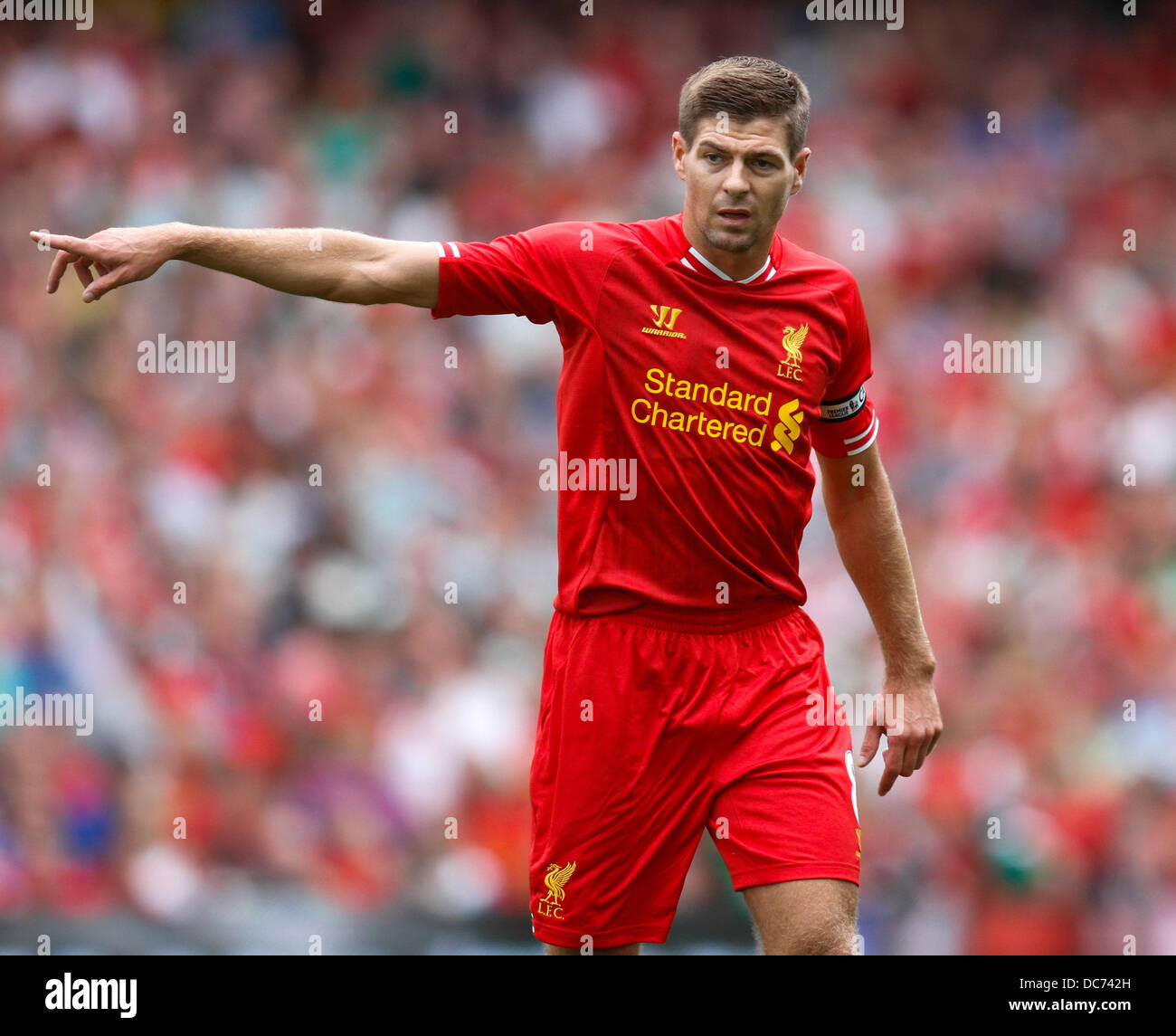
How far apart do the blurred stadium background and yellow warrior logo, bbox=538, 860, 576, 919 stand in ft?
9.90

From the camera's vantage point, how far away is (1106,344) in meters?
8.62

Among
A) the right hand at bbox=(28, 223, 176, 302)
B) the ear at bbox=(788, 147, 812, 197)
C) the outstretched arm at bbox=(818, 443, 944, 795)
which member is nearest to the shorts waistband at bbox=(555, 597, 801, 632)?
the outstretched arm at bbox=(818, 443, 944, 795)

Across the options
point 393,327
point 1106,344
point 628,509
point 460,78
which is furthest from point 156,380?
point 1106,344

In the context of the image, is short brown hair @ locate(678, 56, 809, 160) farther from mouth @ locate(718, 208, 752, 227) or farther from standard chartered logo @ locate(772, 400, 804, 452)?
standard chartered logo @ locate(772, 400, 804, 452)

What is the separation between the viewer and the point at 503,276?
4.09 metres

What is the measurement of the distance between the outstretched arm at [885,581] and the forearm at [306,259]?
1.38 metres

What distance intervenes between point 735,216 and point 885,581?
1149 millimetres

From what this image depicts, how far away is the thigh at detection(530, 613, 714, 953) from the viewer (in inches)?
160

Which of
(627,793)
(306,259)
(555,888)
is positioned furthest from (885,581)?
(306,259)

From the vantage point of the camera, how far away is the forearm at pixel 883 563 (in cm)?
445

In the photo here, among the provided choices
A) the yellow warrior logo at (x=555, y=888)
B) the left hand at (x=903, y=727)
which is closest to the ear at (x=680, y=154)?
the left hand at (x=903, y=727)

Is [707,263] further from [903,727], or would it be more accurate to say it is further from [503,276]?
[903,727]

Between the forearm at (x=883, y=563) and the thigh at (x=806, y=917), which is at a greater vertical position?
the forearm at (x=883, y=563)

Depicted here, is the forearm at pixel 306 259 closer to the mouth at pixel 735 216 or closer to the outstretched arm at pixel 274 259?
the outstretched arm at pixel 274 259
